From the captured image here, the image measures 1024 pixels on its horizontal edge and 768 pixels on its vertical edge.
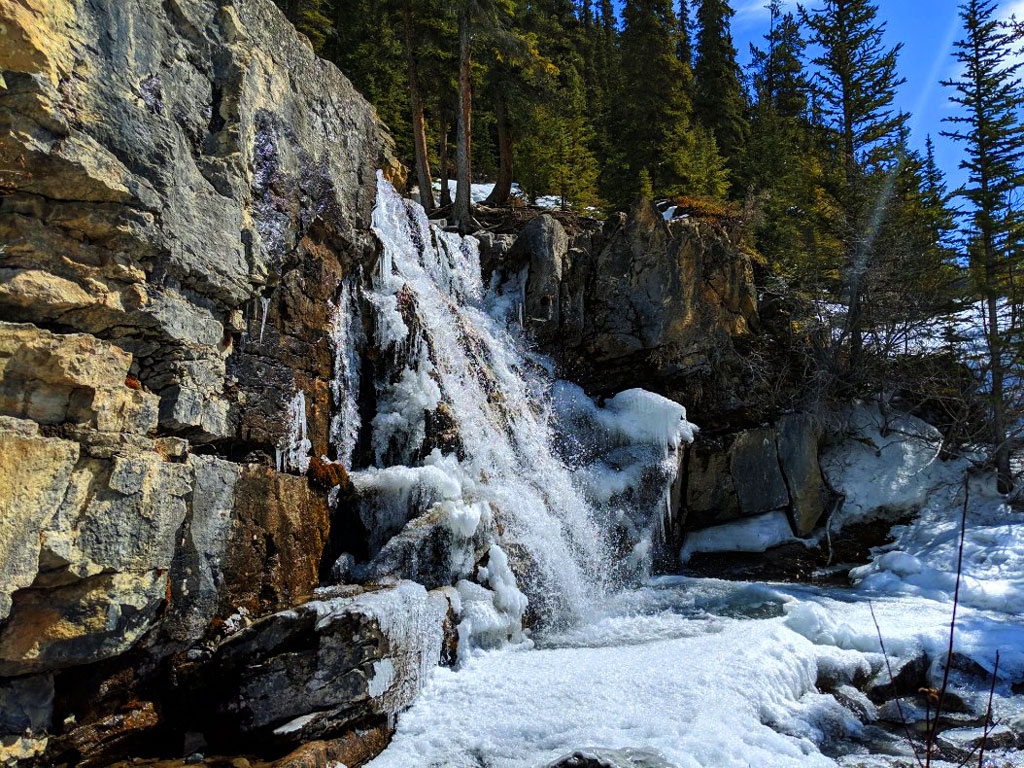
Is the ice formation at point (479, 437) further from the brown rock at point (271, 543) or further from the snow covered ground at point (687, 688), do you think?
the snow covered ground at point (687, 688)

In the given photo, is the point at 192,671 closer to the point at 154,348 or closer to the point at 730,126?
the point at 154,348

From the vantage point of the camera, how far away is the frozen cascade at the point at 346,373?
935 cm

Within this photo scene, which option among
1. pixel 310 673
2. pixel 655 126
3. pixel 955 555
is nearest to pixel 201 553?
pixel 310 673

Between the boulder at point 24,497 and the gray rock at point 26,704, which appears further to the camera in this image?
the gray rock at point 26,704

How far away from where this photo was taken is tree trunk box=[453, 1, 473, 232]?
19.5m

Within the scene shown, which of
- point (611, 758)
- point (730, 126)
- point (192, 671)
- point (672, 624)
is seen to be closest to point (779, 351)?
point (672, 624)

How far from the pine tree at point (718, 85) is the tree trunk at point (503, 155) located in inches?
484

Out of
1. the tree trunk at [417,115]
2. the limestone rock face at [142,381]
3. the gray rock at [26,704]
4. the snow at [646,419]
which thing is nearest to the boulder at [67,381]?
the limestone rock face at [142,381]

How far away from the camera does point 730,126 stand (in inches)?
1248

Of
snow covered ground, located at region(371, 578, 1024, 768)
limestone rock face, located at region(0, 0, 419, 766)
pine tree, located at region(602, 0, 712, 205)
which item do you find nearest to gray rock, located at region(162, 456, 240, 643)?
limestone rock face, located at region(0, 0, 419, 766)

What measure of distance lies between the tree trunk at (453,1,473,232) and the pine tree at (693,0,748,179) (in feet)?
51.7

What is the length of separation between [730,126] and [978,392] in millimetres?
20751

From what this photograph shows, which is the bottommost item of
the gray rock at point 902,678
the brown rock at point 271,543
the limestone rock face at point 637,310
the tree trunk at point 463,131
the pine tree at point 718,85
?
the gray rock at point 902,678

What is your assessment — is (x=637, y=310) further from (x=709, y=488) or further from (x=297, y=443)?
(x=297, y=443)
